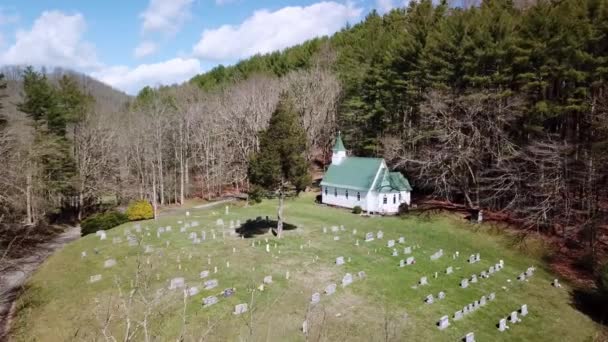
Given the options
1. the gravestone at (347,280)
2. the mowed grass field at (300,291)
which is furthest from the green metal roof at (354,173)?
the gravestone at (347,280)

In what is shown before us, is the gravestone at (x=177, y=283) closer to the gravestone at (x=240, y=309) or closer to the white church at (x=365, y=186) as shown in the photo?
the gravestone at (x=240, y=309)

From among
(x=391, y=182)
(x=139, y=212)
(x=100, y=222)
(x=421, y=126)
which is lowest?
(x=100, y=222)

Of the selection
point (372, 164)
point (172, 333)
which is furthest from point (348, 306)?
point (372, 164)

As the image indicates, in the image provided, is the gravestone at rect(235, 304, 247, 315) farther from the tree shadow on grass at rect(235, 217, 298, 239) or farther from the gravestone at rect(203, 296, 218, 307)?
the tree shadow on grass at rect(235, 217, 298, 239)

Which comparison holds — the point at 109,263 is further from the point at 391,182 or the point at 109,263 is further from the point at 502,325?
the point at 391,182

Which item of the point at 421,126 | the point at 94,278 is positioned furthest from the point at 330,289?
the point at 421,126

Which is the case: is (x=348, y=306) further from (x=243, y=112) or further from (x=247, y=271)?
(x=243, y=112)
